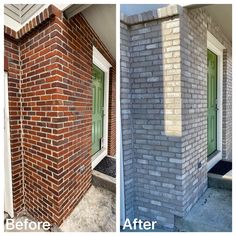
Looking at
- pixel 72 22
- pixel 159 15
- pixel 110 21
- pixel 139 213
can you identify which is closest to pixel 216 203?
pixel 139 213

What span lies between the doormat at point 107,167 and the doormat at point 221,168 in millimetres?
1428

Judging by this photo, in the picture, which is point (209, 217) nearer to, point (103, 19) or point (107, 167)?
point (107, 167)

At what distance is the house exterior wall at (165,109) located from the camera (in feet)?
6.89

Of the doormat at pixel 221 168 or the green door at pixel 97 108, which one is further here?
the green door at pixel 97 108

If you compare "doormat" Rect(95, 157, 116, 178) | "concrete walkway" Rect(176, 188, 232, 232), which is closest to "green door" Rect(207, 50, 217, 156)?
"concrete walkway" Rect(176, 188, 232, 232)

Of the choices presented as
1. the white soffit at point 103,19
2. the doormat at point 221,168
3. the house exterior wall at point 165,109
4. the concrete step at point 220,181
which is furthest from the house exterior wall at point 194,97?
the white soffit at point 103,19

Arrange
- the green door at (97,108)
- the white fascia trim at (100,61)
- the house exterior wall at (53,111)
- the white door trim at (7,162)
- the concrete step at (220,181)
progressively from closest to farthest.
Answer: the house exterior wall at (53,111) < the white door trim at (7,162) < the concrete step at (220,181) < the white fascia trim at (100,61) < the green door at (97,108)

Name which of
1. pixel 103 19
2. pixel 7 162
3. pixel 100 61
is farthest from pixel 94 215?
pixel 100 61

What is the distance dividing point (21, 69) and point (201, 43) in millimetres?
2086

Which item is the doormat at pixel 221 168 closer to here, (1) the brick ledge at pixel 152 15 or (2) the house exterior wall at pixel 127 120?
(2) the house exterior wall at pixel 127 120

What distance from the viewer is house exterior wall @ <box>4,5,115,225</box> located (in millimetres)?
1934

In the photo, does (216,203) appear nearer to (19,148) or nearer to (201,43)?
(201,43)

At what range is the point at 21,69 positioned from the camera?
2.19m

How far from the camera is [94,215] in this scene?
2312mm
